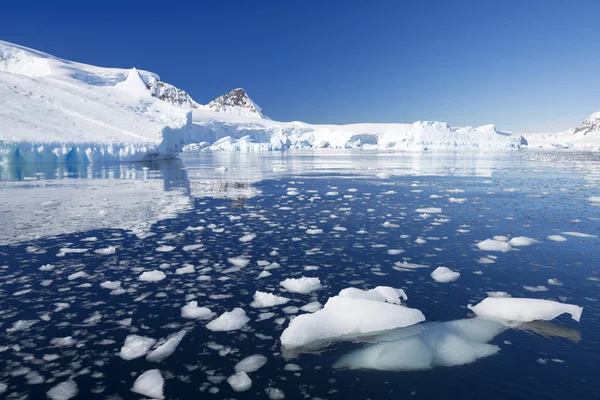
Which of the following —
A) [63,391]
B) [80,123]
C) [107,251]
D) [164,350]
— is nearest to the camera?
[63,391]

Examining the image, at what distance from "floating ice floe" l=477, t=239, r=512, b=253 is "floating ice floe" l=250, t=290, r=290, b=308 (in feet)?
12.3

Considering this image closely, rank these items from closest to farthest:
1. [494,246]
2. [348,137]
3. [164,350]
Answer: [164,350], [494,246], [348,137]

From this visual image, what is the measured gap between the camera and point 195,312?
3.98 meters

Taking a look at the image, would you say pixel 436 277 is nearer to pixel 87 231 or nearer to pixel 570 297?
pixel 570 297

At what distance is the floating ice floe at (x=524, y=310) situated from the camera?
3.71 m

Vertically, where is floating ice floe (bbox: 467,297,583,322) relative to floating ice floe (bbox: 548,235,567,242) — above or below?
below

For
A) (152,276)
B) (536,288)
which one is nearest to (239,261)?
(152,276)

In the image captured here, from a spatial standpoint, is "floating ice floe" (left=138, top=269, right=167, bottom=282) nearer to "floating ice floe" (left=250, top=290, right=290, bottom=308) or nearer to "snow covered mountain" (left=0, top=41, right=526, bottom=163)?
"floating ice floe" (left=250, top=290, right=290, bottom=308)

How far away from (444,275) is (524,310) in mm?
1195

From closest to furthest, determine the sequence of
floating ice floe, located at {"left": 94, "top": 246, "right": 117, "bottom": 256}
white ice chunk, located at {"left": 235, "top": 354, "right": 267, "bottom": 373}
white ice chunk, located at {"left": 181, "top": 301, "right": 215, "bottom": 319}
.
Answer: white ice chunk, located at {"left": 235, "top": 354, "right": 267, "bottom": 373} < white ice chunk, located at {"left": 181, "top": 301, "right": 215, "bottom": 319} < floating ice floe, located at {"left": 94, "top": 246, "right": 117, "bottom": 256}

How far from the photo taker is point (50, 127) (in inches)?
1134

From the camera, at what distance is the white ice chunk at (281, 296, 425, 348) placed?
3.42 metres

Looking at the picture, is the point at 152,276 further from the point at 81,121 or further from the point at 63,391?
the point at 81,121

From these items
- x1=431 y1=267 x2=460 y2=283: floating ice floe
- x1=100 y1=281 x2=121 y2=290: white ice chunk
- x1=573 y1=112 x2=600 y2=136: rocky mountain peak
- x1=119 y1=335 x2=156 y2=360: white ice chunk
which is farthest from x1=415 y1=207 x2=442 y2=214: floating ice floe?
x1=573 y1=112 x2=600 y2=136: rocky mountain peak
